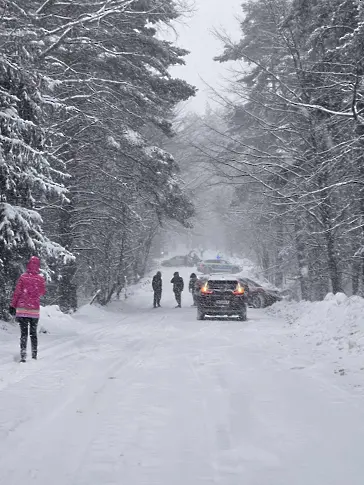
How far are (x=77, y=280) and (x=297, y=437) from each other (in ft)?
73.6

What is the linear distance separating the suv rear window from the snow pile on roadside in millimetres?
2515

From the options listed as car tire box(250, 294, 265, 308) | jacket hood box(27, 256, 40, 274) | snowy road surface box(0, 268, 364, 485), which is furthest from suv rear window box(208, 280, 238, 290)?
jacket hood box(27, 256, 40, 274)

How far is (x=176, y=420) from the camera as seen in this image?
6.34m

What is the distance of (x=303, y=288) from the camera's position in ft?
89.3

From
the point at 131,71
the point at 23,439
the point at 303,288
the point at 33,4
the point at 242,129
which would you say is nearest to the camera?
the point at 23,439

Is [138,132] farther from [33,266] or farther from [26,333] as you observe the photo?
[26,333]

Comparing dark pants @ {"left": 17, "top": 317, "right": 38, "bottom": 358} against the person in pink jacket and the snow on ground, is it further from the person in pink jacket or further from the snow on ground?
the snow on ground

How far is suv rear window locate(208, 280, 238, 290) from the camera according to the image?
20688 mm

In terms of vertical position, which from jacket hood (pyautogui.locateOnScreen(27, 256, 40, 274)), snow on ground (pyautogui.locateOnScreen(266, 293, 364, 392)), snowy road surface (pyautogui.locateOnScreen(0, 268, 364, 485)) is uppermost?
jacket hood (pyautogui.locateOnScreen(27, 256, 40, 274))

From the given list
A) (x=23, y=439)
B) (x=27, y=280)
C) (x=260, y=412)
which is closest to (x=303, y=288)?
(x=27, y=280)

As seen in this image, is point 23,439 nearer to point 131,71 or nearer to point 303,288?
point 131,71

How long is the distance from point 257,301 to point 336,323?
16744mm

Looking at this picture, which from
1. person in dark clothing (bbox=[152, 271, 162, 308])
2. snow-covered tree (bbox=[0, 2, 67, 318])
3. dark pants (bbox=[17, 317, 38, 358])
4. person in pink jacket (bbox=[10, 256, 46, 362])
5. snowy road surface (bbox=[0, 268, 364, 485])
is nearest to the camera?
snowy road surface (bbox=[0, 268, 364, 485])

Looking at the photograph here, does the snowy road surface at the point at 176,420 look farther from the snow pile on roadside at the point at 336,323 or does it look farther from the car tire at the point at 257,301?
the car tire at the point at 257,301
